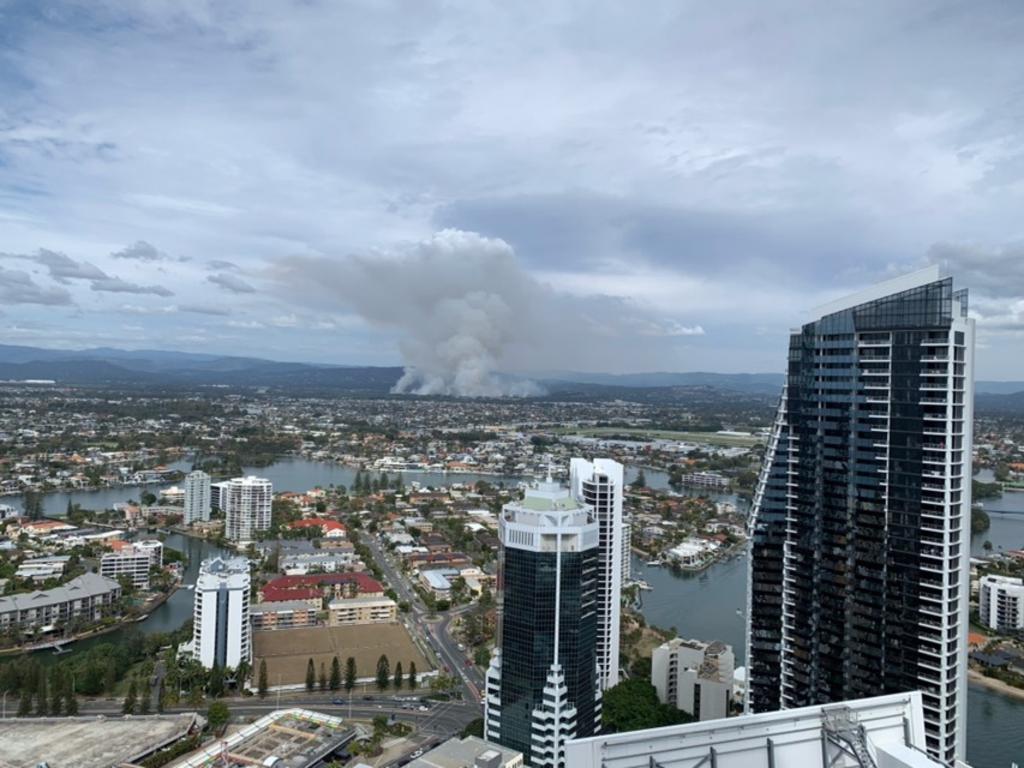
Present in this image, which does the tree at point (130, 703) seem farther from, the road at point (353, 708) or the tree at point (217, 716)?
the tree at point (217, 716)

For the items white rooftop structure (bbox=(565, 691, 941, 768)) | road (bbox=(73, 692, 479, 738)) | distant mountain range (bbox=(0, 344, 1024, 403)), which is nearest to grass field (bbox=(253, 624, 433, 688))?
road (bbox=(73, 692, 479, 738))

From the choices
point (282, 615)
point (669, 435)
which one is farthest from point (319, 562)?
point (669, 435)

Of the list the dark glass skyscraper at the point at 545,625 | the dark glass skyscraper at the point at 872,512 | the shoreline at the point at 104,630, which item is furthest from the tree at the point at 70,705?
the dark glass skyscraper at the point at 872,512

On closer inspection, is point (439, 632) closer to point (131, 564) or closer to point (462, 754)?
point (462, 754)

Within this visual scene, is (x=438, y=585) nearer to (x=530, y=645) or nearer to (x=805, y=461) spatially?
(x=530, y=645)

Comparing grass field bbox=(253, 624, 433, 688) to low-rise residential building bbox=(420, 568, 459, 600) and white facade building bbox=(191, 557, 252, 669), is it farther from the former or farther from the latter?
low-rise residential building bbox=(420, 568, 459, 600)

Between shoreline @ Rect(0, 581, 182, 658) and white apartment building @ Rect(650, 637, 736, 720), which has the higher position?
white apartment building @ Rect(650, 637, 736, 720)

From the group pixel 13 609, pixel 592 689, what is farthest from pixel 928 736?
pixel 13 609
